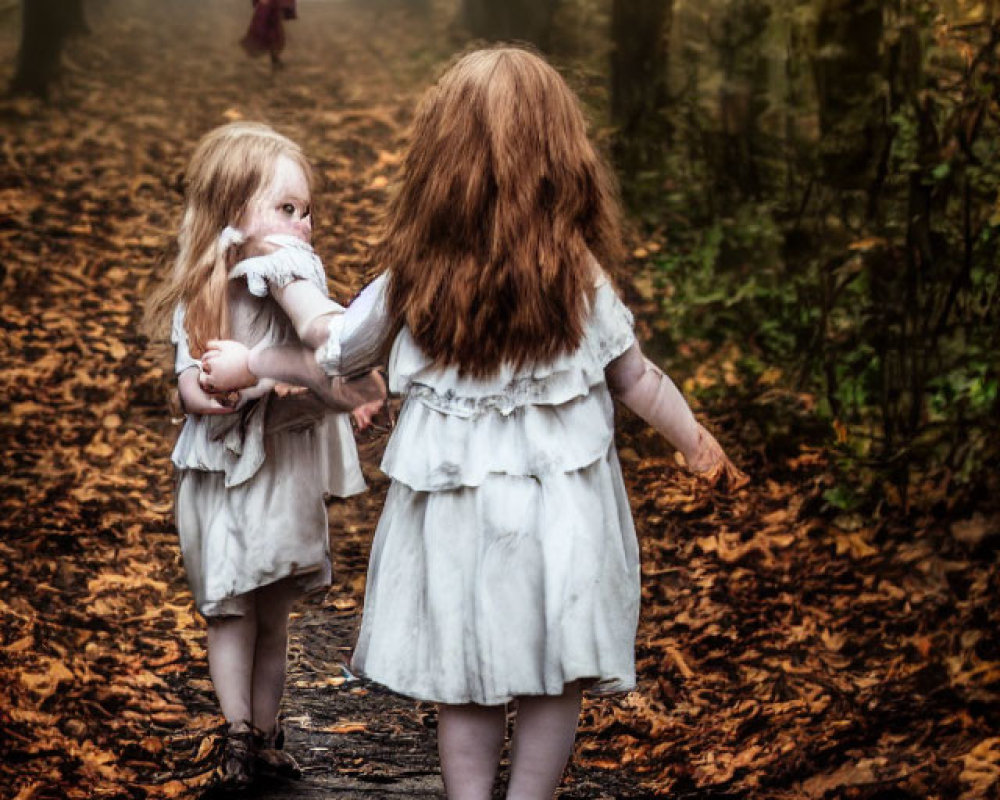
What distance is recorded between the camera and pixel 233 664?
10.7 feet

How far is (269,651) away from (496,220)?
1425mm

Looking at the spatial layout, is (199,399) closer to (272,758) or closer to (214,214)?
(214,214)

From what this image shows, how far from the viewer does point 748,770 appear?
3854mm

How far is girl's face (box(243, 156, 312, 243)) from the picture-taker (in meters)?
3.24

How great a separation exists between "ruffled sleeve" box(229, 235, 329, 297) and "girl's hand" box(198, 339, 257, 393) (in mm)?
193

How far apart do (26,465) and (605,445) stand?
14.7 ft

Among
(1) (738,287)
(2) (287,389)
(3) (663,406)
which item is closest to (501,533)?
(3) (663,406)

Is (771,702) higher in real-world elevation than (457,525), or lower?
lower

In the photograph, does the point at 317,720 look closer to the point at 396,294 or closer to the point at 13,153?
the point at 396,294

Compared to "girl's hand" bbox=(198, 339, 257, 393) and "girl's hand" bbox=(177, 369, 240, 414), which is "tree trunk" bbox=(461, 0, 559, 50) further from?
"girl's hand" bbox=(198, 339, 257, 393)

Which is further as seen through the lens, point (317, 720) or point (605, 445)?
point (317, 720)

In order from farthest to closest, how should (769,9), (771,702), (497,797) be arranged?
1. (769,9)
2. (771,702)
3. (497,797)

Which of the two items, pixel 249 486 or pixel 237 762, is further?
pixel 249 486

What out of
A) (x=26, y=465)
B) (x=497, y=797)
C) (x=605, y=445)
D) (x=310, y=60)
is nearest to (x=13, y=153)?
(x=310, y=60)
